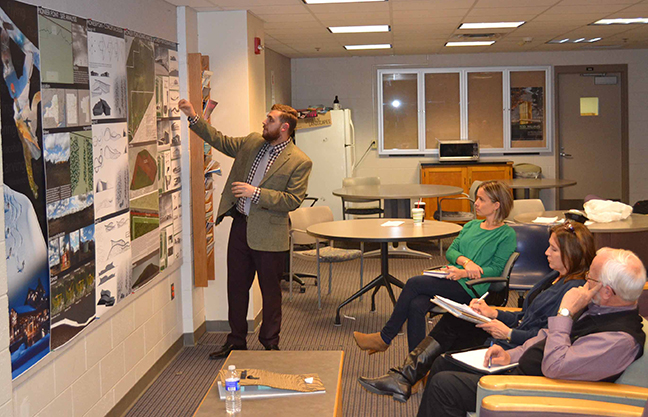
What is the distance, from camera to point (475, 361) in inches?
117

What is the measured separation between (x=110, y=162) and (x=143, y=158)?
1.65ft

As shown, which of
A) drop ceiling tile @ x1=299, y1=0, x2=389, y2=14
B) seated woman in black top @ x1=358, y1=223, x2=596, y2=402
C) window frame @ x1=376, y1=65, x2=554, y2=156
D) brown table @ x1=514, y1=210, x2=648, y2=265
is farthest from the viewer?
window frame @ x1=376, y1=65, x2=554, y2=156

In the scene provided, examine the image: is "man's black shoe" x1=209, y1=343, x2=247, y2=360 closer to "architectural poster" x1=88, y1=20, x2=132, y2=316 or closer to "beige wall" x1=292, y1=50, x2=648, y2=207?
"architectural poster" x1=88, y1=20, x2=132, y2=316

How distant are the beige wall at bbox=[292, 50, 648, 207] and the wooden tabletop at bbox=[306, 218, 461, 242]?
4.98 meters

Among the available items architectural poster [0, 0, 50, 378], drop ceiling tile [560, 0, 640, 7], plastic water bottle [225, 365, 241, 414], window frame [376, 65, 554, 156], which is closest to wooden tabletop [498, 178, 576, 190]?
window frame [376, 65, 554, 156]

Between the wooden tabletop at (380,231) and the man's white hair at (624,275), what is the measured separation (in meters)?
2.46

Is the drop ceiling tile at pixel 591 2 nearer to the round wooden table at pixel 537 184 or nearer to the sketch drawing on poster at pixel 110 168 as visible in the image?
the round wooden table at pixel 537 184

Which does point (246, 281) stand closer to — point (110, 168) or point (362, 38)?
point (110, 168)

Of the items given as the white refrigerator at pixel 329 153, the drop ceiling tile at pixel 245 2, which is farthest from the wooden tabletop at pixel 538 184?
the drop ceiling tile at pixel 245 2

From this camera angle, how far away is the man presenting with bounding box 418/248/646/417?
2.45 m

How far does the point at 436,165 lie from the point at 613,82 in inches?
127

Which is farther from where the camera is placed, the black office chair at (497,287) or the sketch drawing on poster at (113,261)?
the black office chair at (497,287)

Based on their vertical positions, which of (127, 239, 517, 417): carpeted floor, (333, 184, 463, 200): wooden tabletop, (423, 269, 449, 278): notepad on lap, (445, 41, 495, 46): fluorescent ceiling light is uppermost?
(445, 41, 495, 46): fluorescent ceiling light

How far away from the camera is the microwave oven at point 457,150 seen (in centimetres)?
1017
